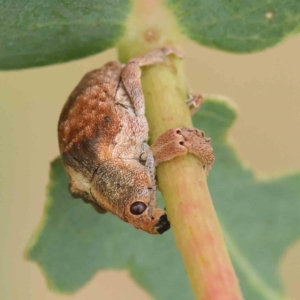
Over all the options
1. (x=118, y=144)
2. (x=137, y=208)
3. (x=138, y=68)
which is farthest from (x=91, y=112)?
(x=137, y=208)

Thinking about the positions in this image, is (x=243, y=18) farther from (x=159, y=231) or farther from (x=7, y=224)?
(x=7, y=224)

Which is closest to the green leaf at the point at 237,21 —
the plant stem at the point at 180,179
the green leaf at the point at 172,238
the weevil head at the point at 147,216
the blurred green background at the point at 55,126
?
the plant stem at the point at 180,179

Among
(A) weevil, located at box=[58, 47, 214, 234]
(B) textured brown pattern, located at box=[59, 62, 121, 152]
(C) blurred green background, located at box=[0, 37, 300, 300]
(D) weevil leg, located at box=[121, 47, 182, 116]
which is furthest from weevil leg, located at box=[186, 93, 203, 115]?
(C) blurred green background, located at box=[0, 37, 300, 300]

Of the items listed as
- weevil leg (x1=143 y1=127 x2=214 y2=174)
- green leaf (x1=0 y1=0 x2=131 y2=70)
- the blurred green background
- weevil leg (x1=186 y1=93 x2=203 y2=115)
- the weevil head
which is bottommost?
the weevil head

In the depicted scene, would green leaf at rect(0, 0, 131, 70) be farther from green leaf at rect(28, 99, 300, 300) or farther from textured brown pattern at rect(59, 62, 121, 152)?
Result: green leaf at rect(28, 99, 300, 300)

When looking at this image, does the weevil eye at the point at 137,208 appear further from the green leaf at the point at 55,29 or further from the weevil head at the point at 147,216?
the green leaf at the point at 55,29
